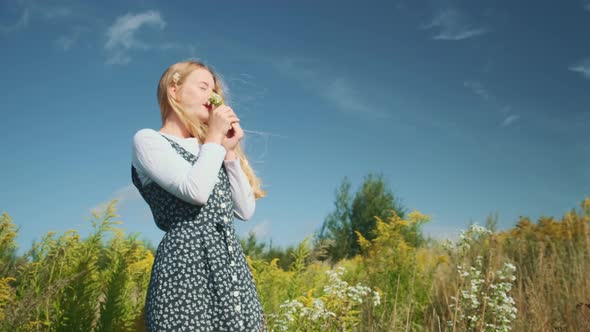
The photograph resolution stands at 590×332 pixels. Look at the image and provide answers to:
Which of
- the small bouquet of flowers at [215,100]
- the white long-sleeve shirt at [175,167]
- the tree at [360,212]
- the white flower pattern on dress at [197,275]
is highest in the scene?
the tree at [360,212]

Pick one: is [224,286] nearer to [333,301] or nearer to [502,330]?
[333,301]

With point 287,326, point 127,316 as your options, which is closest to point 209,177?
point 287,326

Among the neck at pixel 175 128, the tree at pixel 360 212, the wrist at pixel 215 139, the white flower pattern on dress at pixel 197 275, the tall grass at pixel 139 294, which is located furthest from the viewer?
the tree at pixel 360 212

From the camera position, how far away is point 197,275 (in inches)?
70.9

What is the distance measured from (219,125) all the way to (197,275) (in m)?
0.63

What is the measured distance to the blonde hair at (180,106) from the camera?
2.19 metres

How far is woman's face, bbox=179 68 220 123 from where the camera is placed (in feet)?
7.30

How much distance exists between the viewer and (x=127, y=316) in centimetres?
341

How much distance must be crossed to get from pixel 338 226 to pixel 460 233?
1292 cm

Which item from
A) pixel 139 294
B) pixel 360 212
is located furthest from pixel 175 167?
pixel 360 212

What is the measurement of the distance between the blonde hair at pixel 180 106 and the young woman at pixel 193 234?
11 mm

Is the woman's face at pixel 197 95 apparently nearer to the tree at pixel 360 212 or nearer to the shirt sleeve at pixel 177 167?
the shirt sleeve at pixel 177 167

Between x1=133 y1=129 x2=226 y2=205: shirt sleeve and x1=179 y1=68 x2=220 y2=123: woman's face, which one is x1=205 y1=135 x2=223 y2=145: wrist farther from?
x1=179 y1=68 x2=220 y2=123: woman's face

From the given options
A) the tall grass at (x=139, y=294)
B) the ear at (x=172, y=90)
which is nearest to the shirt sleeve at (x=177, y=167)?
the ear at (x=172, y=90)
